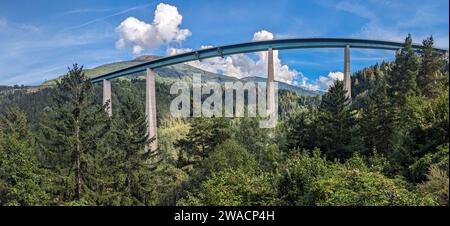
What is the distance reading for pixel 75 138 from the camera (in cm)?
2208

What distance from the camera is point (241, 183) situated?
1553 cm

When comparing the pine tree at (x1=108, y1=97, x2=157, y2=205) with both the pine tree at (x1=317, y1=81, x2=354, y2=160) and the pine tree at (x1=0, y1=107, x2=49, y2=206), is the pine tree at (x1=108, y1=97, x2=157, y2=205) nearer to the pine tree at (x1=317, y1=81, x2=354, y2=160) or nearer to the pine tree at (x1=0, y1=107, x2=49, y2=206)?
the pine tree at (x1=0, y1=107, x2=49, y2=206)

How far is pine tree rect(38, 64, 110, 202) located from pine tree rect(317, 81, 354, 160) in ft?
44.4

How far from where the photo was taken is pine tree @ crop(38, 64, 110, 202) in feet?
73.2

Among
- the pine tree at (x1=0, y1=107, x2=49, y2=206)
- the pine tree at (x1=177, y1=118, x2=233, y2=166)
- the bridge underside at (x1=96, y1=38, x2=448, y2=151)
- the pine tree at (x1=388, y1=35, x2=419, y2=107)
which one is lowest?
the pine tree at (x1=0, y1=107, x2=49, y2=206)

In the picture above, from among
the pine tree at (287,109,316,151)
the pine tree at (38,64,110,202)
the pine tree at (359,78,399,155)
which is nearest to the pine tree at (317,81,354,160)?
the pine tree at (287,109,316,151)

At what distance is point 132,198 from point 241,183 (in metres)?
12.0

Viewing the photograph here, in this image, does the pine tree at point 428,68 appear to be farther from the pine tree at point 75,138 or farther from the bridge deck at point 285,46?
the pine tree at point 75,138

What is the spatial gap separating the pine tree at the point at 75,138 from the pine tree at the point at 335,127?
13.5 m

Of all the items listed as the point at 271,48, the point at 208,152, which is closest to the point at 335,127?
the point at 208,152

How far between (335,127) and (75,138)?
50.1 ft

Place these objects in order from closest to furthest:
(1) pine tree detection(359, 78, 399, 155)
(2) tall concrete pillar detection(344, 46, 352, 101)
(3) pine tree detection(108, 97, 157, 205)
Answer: (1) pine tree detection(359, 78, 399, 155)
(3) pine tree detection(108, 97, 157, 205)
(2) tall concrete pillar detection(344, 46, 352, 101)

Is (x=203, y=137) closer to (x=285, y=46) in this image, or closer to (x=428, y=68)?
(x=285, y=46)
